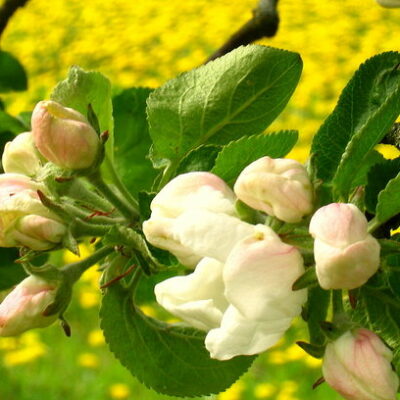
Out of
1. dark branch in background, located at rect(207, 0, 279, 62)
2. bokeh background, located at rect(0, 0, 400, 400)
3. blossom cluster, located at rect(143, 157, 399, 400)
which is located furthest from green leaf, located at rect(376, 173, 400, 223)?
bokeh background, located at rect(0, 0, 400, 400)

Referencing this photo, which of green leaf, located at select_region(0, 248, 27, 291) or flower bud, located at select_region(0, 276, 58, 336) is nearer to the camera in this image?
flower bud, located at select_region(0, 276, 58, 336)

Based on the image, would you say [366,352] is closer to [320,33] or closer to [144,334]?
[144,334]

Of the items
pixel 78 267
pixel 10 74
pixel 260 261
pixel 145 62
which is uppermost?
pixel 260 261

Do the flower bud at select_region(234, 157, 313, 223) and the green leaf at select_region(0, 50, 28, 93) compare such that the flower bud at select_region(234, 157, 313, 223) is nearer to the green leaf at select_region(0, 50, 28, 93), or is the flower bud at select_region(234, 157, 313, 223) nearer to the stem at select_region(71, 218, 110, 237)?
the stem at select_region(71, 218, 110, 237)

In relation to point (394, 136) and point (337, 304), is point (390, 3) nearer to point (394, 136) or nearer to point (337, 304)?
point (394, 136)

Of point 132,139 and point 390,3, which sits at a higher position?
point 390,3

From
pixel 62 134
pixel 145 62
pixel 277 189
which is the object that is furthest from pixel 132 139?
pixel 145 62

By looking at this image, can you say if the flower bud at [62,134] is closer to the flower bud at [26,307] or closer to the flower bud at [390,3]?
the flower bud at [26,307]
